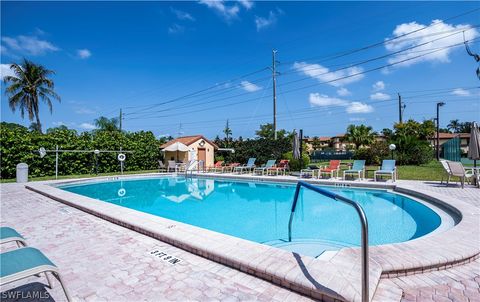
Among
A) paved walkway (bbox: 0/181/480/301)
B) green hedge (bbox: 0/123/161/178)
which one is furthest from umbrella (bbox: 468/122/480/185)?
green hedge (bbox: 0/123/161/178)

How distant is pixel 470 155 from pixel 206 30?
713 inches

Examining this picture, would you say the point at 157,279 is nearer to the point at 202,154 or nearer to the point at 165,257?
the point at 165,257

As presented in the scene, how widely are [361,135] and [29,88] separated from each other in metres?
40.3

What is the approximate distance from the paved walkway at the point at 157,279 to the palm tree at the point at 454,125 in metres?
100

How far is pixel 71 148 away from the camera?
59.9 ft

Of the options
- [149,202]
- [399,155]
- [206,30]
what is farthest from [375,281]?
[399,155]

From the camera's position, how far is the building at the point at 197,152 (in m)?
24.0

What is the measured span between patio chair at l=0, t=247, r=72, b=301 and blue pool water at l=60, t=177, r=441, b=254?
4.11 m

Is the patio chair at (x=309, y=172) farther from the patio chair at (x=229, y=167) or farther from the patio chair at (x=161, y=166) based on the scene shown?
the patio chair at (x=161, y=166)

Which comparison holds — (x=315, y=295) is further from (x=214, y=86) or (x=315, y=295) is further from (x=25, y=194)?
(x=214, y=86)

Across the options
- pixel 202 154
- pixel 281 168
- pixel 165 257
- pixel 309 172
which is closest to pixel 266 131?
pixel 202 154

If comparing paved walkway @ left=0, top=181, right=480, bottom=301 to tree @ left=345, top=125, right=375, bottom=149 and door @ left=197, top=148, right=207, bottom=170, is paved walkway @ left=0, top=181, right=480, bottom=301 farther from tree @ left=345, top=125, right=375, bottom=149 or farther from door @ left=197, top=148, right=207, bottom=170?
tree @ left=345, top=125, right=375, bottom=149

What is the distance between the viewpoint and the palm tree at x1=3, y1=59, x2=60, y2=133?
2619cm

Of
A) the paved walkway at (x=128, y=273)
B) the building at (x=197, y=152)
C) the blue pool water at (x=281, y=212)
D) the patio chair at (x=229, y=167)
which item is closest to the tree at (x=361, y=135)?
the building at (x=197, y=152)
